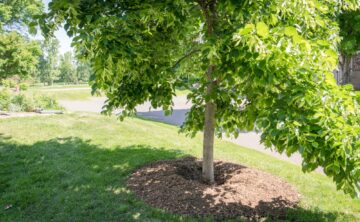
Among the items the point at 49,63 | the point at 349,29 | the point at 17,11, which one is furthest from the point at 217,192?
the point at 49,63

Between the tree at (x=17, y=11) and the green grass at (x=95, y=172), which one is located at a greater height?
the tree at (x=17, y=11)

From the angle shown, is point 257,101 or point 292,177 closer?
point 257,101

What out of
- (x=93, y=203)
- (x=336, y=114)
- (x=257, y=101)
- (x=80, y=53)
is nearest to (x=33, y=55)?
(x=93, y=203)

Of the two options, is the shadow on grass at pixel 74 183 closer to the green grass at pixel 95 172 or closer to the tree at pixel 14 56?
the green grass at pixel 95 172

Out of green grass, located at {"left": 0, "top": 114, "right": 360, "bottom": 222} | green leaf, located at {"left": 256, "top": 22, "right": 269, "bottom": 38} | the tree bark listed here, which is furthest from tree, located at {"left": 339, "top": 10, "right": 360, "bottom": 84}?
green leaf, located at {"left": 256, "top": 22, "right": 269, "bottom": 38}

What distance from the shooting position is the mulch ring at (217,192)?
353cm

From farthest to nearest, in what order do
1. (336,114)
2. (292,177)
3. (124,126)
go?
(124,126) → (292,177) → (336,114)

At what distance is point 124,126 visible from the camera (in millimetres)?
8891

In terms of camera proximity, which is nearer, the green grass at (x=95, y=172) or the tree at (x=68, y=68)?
the green grass at (x=95, y=172)

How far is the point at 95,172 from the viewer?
199 inches

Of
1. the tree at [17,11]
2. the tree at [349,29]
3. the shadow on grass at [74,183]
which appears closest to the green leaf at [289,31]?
the shadow on grass at [74,183]

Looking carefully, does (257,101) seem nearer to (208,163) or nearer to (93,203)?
(208,163)

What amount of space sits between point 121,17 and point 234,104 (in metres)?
2.11

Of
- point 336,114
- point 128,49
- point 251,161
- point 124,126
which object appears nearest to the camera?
point 336,114
